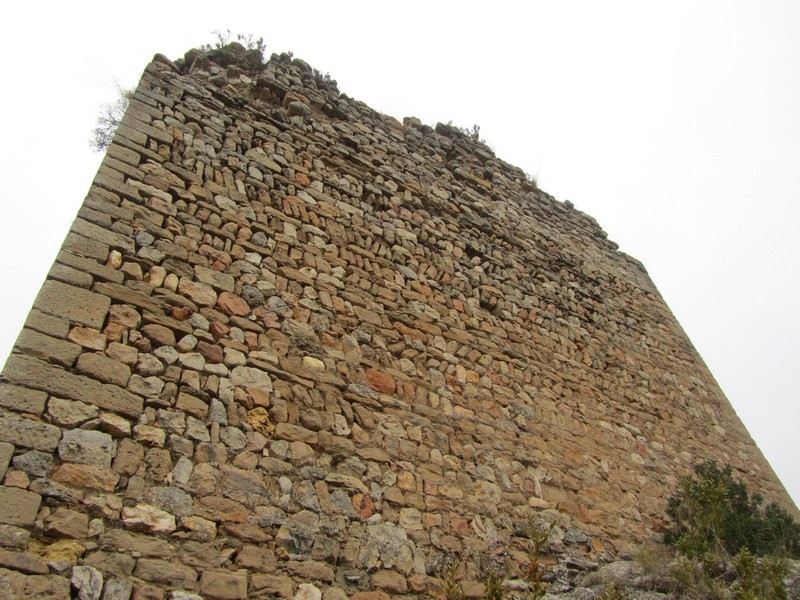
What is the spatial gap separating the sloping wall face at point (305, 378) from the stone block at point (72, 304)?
1 cm

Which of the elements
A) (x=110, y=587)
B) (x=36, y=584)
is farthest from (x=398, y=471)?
(x=36, y=584)

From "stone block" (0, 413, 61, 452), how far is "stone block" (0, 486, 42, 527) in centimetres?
22

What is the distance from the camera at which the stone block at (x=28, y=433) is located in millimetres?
2717

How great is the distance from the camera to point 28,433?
2770 millimetres

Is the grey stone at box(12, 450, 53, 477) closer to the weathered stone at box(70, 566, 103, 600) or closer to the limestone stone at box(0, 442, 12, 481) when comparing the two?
the limestone stone at box(0, 442, 12, 481)

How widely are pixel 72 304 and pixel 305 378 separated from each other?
1.42m

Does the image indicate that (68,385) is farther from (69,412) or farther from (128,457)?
(128,457)

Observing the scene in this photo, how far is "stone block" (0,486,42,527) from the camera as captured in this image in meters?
2.52

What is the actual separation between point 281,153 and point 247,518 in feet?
10.2

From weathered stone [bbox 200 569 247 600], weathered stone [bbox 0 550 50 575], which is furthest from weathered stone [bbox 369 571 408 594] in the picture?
weathered stone [bbox 0 550 50 575]

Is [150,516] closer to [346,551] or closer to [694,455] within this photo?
[346,551]

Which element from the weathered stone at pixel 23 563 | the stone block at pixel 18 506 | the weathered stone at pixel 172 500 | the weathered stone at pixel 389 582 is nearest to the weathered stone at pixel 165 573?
the weathered stone at pixel 172 500

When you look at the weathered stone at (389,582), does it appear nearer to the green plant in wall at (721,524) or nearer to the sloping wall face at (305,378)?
Result: the sloping wall face at (305,378)

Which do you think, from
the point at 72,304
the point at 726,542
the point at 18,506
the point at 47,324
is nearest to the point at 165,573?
the point at 18,506
